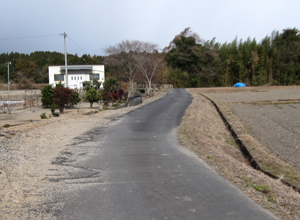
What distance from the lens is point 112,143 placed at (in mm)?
9805

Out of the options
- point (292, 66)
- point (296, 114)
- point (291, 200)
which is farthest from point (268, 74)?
point (291, 200)

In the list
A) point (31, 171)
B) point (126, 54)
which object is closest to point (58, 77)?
point (126, 54)

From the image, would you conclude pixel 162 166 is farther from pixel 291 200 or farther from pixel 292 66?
pixel 292 66

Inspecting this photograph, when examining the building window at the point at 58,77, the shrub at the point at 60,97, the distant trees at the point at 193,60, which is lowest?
the shrub at the point at 60,97

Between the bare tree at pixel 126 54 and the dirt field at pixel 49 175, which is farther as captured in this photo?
the bare tree at pixel 126 54

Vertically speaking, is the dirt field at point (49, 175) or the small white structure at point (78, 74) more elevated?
the small white structure at point (78, 74)

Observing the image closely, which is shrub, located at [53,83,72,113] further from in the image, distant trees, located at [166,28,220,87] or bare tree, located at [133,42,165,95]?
distant trees, located at [166,28,220,87]

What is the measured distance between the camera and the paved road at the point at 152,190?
14.5 ft

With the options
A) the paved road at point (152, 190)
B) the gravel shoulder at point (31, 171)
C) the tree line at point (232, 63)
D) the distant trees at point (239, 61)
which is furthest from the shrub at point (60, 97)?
the distant trees at point (239, 61)

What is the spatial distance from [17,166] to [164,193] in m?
3.55

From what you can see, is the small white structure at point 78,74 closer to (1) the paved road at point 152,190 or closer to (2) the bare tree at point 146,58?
(2) the bare tree at point 146,58

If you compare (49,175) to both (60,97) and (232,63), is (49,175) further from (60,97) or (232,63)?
(232,63)

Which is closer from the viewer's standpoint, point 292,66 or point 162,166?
point 162,166

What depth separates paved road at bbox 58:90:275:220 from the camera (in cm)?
441
